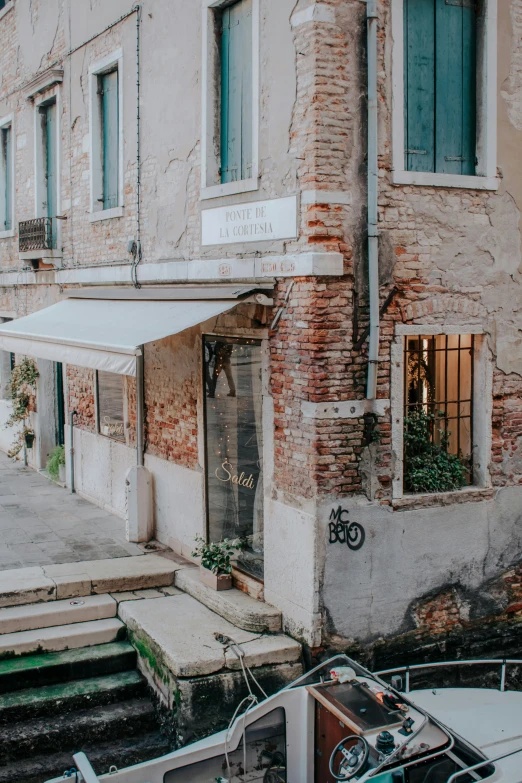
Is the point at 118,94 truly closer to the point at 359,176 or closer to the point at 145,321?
the point at 145,321

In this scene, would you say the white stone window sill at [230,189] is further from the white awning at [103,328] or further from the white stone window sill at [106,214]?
the white stone window sill at [106,214]

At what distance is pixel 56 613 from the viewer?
796cm

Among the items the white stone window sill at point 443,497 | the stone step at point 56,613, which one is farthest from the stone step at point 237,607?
the white stone window sill at point 443,497

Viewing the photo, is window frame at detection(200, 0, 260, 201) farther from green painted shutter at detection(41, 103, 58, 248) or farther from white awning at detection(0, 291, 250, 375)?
green painted shutter at detection(41, 103, 58, 248)

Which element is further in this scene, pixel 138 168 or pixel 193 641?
pixel 138 168

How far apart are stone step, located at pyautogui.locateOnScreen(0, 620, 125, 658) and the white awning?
2.44 metres

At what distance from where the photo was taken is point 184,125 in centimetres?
882

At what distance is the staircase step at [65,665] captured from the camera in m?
7.23

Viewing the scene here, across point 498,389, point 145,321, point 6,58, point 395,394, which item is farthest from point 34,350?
point 6,58

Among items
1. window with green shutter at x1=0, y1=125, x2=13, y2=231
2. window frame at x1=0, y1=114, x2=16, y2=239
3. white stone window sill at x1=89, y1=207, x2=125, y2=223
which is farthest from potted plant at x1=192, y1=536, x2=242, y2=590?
window with green shutter at x1=0, y1=125, x2=13, y2=231

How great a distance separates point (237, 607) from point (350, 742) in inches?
95.6

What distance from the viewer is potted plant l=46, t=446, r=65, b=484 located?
43.0 feet

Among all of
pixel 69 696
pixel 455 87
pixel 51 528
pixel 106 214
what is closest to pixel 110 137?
pixel 106 214

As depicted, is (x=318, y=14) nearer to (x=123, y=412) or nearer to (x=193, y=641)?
(x=193, y=641)
